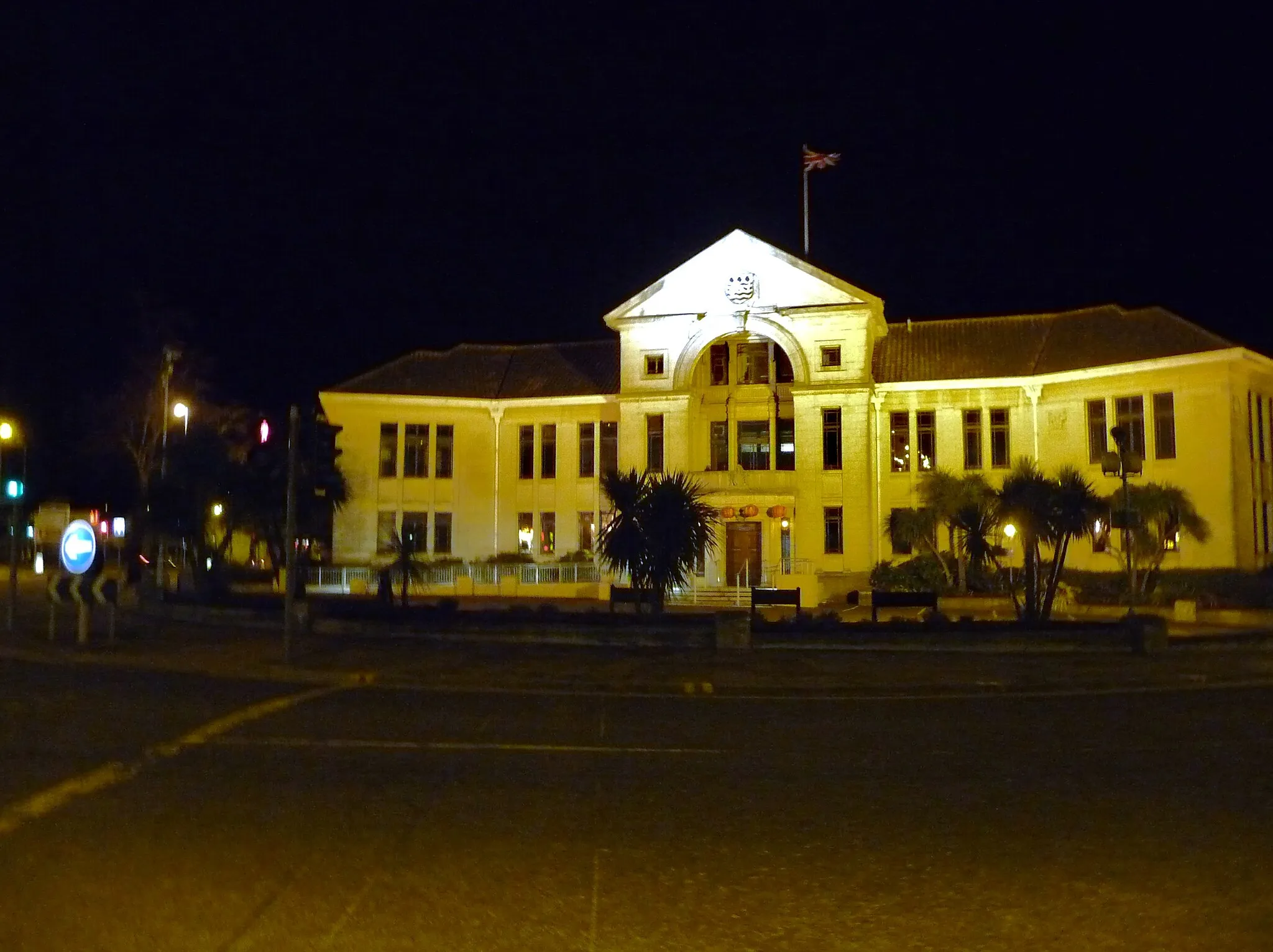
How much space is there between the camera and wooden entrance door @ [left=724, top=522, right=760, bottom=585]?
139 ft

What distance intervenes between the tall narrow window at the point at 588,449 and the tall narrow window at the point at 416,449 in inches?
239

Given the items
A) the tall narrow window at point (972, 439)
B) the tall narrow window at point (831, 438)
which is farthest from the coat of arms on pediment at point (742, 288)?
the tall narrow window at point (972, 439)

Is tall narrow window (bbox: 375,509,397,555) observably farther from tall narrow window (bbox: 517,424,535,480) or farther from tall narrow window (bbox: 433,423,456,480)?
tall narrow window (bbox: 517,424,535,480)

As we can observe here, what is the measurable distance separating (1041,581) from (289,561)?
2164 cm

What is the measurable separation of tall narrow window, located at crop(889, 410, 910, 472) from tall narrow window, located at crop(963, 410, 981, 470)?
1.97m

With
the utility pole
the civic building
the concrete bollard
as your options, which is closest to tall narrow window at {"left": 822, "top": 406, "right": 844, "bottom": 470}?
the civic building

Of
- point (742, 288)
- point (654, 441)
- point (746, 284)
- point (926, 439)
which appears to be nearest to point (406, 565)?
point (654, 441)

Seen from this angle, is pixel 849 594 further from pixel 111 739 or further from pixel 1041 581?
pixel 111 739

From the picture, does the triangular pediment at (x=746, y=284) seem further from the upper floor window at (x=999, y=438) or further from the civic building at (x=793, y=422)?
the upper floor window at (x=999, y=438)

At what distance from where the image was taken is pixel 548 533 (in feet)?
151

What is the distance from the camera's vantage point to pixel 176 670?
18.9m

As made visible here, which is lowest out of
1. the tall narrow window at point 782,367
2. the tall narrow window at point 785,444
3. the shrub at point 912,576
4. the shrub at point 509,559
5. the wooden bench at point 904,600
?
the wooden bench at point 904,600

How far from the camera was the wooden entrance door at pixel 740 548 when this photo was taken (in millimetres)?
42250

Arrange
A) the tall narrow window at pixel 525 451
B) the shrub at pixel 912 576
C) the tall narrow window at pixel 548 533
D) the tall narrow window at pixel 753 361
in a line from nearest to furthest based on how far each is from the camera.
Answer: the shrub at pixel 912 576
the tall narrow window at pixel 753 361
the tall narrow window at pixel 548 533
the tall narrow window at pixel 525 451
